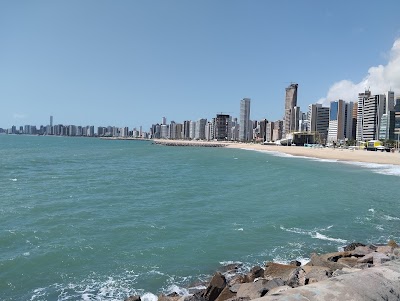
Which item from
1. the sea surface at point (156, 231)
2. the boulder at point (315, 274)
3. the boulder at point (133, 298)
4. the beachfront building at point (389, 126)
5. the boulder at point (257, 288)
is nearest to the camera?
the boulder at point (257, 288)

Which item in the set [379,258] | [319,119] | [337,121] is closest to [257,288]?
[379,258]

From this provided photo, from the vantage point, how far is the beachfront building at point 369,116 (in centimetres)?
14488

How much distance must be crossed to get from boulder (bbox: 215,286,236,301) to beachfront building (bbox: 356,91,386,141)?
152704 millimetres

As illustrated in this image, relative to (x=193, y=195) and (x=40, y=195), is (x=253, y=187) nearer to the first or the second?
(x=193, y=195)

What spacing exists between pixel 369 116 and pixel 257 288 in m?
160

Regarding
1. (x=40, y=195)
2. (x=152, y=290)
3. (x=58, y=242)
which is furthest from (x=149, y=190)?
(x=152, y=290)

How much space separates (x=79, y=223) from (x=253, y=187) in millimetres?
16983

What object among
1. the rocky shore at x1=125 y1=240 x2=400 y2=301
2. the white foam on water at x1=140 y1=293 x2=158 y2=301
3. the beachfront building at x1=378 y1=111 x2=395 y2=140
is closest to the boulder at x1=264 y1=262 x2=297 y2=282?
the rocky shore at x1=125 y1=240 x2=400 y2=301

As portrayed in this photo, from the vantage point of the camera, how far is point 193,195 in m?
25.8

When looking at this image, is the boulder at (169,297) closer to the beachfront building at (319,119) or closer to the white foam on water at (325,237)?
the white foam on water at (325,237)

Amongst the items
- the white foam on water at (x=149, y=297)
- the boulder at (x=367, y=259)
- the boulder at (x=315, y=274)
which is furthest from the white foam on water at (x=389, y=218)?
the white foam on water at (x=149, y=297)

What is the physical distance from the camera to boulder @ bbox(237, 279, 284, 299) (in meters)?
8.03

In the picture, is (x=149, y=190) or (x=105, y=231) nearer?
(x=105, y=231)

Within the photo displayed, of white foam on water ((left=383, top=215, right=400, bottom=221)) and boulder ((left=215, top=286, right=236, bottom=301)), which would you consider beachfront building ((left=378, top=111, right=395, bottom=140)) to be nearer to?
white foam on water ((left=383, top=215, right=400, bottom=221))
